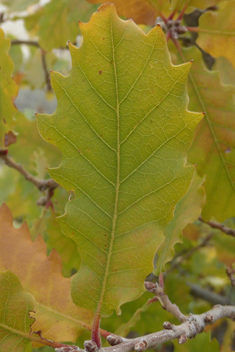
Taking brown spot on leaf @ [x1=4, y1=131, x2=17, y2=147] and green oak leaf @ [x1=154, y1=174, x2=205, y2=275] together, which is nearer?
green oak leaf @ [x1=154, y1=174, x2=205, y2=275]

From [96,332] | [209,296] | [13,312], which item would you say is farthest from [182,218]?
[209,296]

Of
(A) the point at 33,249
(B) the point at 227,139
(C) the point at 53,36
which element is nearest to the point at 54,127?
(A) the point at 33,249

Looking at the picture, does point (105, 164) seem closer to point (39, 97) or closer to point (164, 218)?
point (164, 218)

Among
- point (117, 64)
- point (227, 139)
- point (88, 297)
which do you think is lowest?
point (88, 297)

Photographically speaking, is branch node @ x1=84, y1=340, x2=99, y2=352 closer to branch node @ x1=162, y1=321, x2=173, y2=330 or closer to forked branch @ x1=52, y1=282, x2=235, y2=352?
forked branch @ x1=52, y1=282, x2=235, y2=352

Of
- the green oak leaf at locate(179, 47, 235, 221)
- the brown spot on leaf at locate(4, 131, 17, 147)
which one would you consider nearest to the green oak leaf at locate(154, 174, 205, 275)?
the green oak leaf at locate(179, 47, 235, 221)

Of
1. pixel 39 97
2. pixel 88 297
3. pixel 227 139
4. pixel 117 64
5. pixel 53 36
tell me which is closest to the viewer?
pixel 117 64

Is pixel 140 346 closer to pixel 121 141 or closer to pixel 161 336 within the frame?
pixel 161 336
